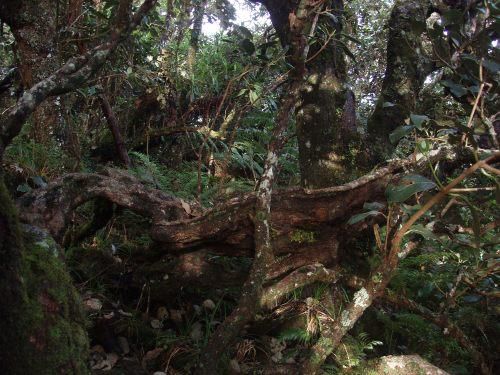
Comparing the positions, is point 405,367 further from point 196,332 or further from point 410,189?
point 196,332

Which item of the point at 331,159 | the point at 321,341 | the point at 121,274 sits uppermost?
the point at 331,159

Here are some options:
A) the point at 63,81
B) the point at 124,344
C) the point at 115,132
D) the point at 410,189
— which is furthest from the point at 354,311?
the point at 115,132

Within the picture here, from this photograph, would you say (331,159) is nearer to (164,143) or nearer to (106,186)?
(106,186)

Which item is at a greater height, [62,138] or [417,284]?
[62,138]

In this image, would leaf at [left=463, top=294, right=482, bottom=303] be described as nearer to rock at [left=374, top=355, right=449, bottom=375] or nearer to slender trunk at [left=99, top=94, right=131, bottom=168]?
rock at [left=374, top=355, right=449, bottom=375]

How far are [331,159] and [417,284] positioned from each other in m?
1.33

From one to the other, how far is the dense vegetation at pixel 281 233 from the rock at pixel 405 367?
0.07ft

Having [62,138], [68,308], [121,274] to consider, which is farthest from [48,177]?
[68,308]

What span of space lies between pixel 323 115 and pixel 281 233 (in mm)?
1158

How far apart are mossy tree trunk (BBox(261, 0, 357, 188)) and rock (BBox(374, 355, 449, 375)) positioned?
1363mm

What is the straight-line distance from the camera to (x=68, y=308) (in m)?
1.51

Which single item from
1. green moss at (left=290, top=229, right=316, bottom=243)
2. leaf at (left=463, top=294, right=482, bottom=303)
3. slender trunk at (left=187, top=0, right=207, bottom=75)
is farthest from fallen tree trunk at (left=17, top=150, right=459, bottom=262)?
slender trunk at (left=187, top=0, right=207, bottom=75)

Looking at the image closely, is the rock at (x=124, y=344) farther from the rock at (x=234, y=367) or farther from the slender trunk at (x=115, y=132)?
the slender trunk at (x=115, y=132)

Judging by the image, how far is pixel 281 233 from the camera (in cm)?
283
